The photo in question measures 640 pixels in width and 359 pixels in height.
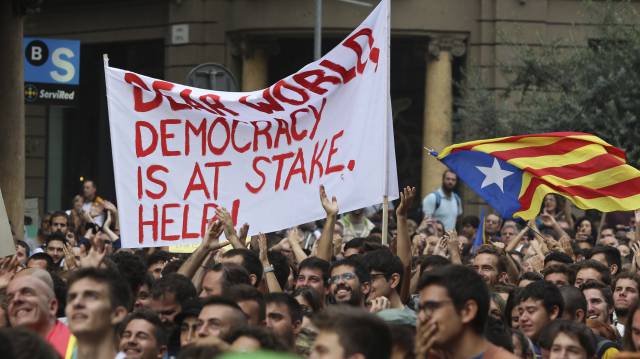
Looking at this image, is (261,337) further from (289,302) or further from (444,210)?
(444,210)

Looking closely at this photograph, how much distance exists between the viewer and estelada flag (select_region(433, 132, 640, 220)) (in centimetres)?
1184

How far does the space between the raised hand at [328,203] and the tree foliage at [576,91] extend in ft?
32.1

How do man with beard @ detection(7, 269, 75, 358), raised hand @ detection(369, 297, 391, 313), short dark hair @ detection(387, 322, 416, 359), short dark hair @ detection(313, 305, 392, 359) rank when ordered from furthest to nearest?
raised hand @ detection(369, 297, 391, 313), man with beard @ detection(7, 269, 75, 358), short dark hair @ detection(387, 322, 416, 359), short dark hair @ detection(313, 305, 392, 359)

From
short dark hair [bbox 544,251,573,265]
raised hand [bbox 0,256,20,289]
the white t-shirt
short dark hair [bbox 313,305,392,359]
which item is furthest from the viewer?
the white t-shirt

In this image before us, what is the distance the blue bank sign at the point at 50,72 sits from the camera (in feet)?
58.0

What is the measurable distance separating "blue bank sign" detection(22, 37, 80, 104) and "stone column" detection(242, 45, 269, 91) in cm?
704

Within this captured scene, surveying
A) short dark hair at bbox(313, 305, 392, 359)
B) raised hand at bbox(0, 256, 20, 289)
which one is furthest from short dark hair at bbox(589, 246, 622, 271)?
short dark hair at bbox(313, 305, 392, 359)

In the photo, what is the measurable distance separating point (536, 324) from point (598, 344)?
645 mm

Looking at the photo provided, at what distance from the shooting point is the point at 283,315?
8297 mm


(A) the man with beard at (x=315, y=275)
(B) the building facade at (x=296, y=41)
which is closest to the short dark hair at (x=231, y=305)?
(A) the man with beard at (x=315, y=275)

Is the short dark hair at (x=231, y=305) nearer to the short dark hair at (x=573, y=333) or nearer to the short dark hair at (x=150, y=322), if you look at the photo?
the short dark hair at (x=150, y=322)

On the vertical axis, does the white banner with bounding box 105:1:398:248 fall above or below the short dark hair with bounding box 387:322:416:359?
above

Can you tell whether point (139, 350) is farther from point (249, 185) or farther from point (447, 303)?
point (249, 185)

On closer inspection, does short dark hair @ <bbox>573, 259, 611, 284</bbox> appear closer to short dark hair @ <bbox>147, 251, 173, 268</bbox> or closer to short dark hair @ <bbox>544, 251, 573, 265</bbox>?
short dark hair @ <bbox>544, 251, 573, 265</bbox>
